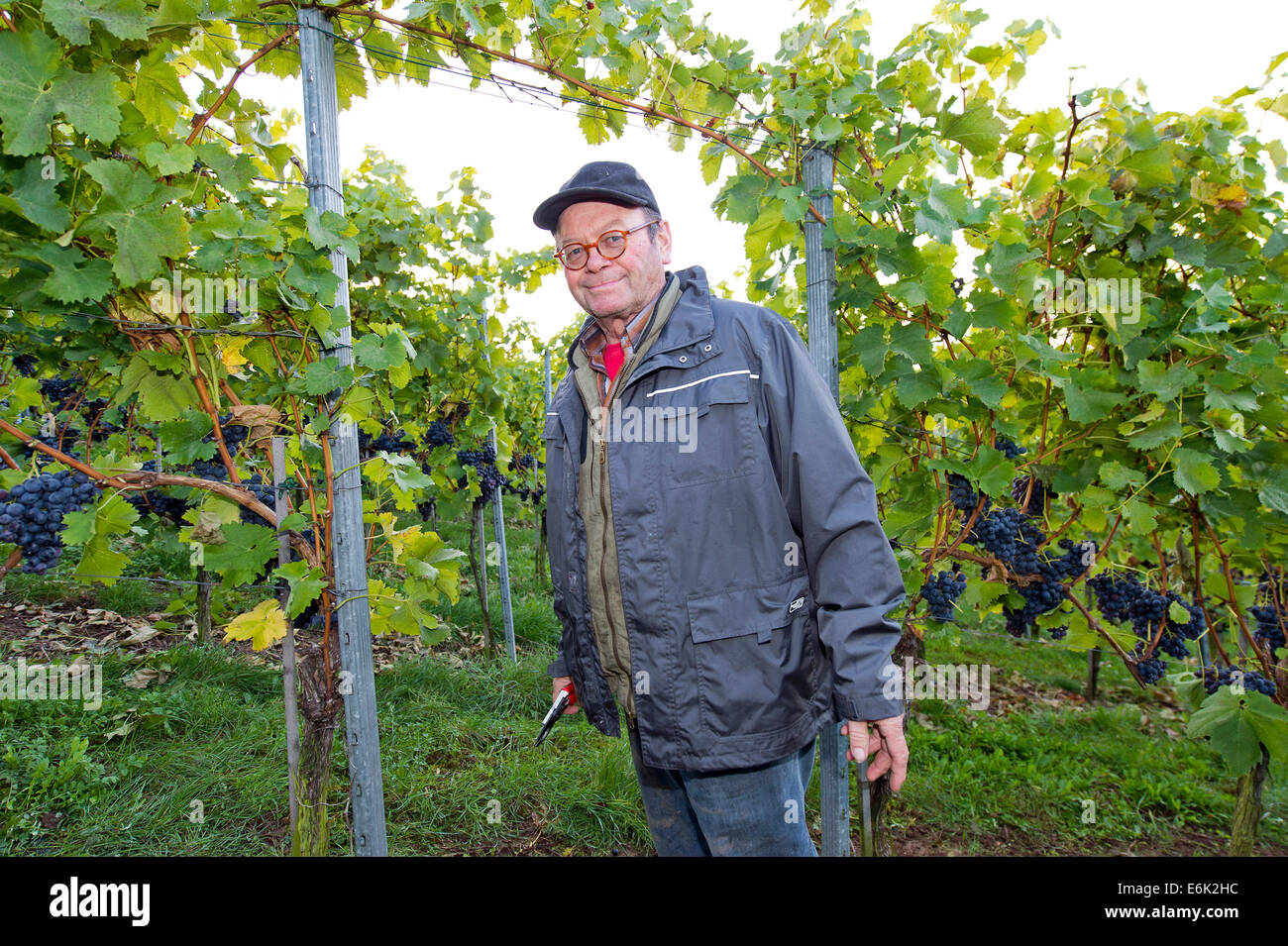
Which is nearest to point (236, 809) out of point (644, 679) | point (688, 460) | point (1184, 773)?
point (644, 679)

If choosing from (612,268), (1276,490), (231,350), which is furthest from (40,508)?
(1276,490)

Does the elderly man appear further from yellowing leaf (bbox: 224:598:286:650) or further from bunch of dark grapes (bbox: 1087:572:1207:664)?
bunch of dark grapes (bbox: 1087:572:1207:664)

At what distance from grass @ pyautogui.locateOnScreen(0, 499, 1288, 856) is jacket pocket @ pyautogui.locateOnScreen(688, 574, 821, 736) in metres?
1.93

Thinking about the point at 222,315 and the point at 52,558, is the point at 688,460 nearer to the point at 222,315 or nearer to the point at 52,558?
the point at 222,315

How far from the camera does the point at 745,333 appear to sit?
1.62 m

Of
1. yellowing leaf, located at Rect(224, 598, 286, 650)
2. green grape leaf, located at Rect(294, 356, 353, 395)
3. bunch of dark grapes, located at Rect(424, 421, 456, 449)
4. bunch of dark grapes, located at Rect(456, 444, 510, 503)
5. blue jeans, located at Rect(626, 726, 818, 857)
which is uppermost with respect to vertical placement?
bunch of dark grapes, located at Rect(424, 421, 456, 449)

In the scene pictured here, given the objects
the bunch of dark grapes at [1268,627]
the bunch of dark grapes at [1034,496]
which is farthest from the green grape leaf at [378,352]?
the bunch of dark grapes at [1268,627]

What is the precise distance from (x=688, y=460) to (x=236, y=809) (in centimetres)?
275

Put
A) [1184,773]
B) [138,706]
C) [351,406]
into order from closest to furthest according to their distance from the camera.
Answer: [351,406] < [138,706] < [1184,773]

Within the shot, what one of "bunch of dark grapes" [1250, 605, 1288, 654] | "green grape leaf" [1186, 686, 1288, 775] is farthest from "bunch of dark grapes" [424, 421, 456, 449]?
"bunch of dark grapes" [1250, 605, 1288, 654]

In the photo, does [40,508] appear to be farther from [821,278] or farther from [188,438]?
[821,278]

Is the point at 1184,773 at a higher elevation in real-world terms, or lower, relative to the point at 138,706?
lower

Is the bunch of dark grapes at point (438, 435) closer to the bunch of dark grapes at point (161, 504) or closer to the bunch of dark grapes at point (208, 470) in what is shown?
the bunch of dark grapes at point (208, 470)

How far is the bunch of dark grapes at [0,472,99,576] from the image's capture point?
67.6 inches
